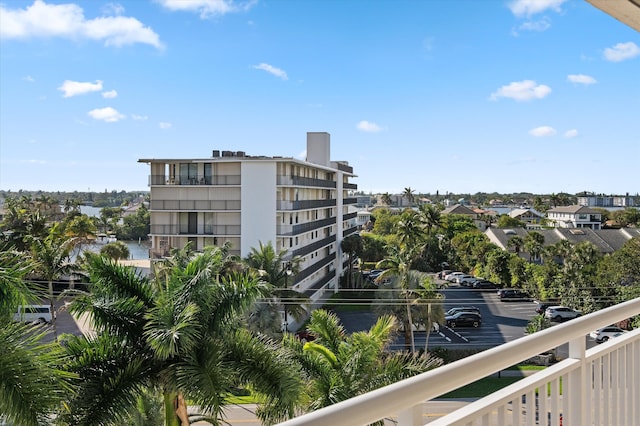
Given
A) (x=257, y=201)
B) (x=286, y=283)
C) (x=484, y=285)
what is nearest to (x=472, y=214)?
(x=484, y=285)

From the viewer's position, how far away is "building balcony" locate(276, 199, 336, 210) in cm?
2844

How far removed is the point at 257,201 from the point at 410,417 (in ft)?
88.9

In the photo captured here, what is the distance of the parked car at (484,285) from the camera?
122 ft

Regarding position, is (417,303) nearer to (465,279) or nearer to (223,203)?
(223,203)

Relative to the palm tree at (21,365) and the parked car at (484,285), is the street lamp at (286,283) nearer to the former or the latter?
the parked car at (484,285)

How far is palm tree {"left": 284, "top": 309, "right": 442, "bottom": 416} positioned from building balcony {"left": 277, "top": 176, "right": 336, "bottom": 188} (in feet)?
65.6

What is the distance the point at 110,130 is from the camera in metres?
93.8

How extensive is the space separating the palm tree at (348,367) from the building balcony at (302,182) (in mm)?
19999

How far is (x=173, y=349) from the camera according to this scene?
602 centimetres

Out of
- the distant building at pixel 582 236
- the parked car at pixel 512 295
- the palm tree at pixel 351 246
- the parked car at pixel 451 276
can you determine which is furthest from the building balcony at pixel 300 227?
the distant building at pixel 582 236

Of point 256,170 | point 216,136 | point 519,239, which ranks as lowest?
point 519,239

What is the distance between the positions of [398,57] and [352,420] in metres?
66.7

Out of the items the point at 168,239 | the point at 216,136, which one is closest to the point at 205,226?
the point at 168,239

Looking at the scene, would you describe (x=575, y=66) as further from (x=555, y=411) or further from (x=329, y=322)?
(x=555, y=411)
